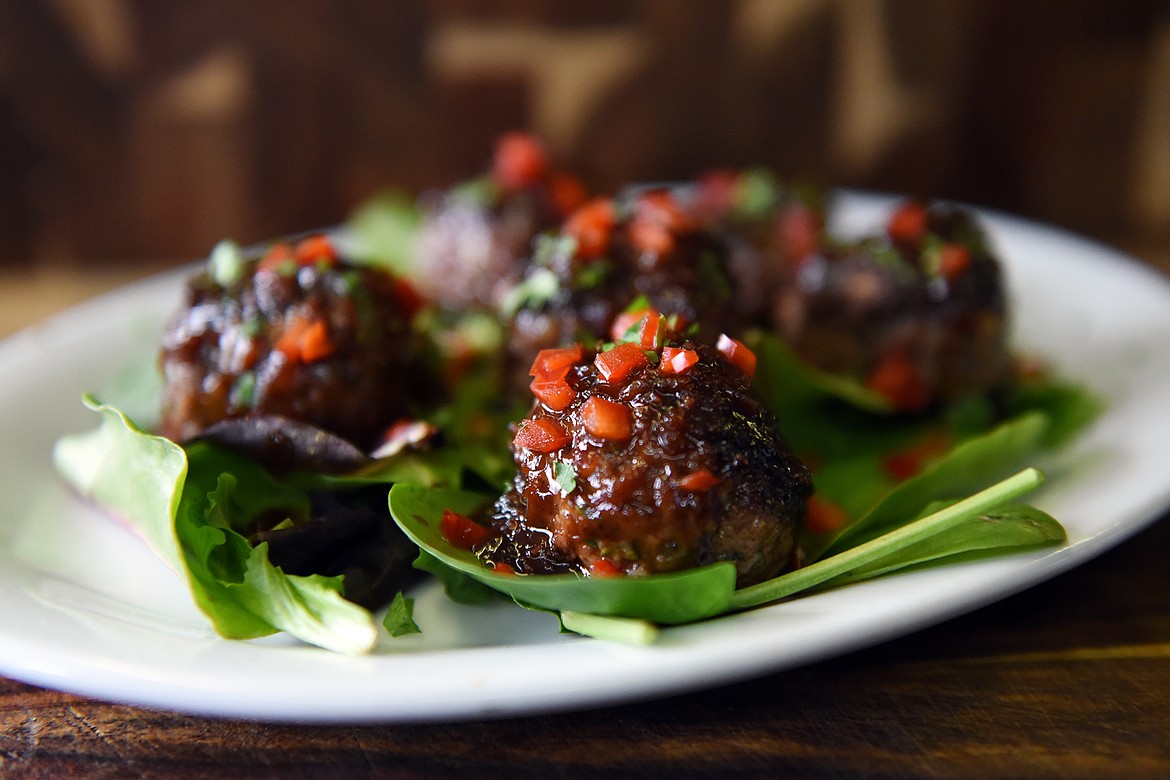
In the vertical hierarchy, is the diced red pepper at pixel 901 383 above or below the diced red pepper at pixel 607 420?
below

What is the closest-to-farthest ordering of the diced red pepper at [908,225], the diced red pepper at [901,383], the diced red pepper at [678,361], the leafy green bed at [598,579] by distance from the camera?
the leafy green bed at [598,579], the diced red pepper at [678,361], the diced red pepper at [901,383], the diced red pepper at [908,225]

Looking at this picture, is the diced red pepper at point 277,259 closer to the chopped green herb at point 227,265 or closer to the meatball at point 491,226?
the chopped green herb at point 227,265

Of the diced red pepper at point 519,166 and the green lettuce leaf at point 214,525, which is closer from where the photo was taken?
the green lettuce leaf at point 214,525

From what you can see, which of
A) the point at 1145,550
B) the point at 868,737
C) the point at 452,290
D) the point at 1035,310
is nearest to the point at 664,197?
the point at 452,290

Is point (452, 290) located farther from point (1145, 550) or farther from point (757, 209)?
point (1145, 550)

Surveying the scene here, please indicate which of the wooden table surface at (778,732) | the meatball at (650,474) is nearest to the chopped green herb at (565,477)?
the meatball at (650,474)

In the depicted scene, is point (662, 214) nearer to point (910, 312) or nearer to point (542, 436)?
point (910, 312)

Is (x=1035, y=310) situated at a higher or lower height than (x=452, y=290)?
higher
